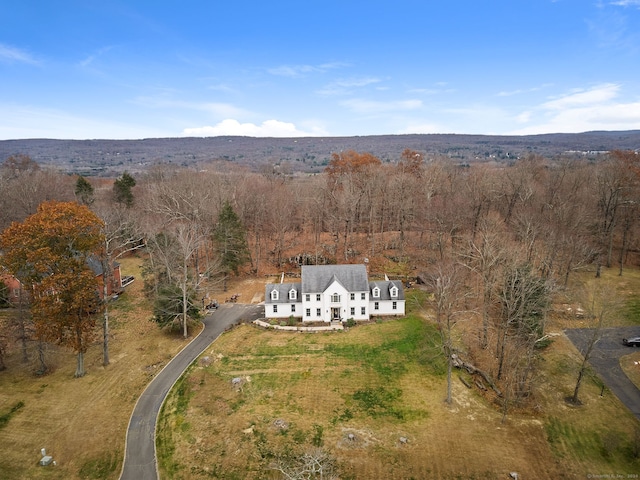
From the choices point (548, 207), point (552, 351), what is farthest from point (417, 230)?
point (552, 351)

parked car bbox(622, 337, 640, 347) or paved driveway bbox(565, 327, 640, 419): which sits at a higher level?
parked car bbox(622, 337, 640, 347)

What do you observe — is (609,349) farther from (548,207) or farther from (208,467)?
(208,467)

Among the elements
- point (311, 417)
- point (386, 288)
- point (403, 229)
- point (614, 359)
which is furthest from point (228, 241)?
point (614, 359)

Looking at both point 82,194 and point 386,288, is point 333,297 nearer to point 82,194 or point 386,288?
point 386,288

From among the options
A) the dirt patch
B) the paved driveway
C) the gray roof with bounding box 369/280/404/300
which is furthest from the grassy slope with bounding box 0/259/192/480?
the paved driveway

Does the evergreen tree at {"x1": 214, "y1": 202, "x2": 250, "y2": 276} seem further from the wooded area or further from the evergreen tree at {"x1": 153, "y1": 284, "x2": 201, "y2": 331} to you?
the evergreen tree at {"x1": 153, "y1": 284, "x2": 201, "y2": 331}

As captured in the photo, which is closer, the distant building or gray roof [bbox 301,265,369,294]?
the distant building

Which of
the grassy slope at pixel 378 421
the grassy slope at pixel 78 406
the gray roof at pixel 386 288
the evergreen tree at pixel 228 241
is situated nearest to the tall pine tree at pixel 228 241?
the evergreen tree at pixel 228 241
